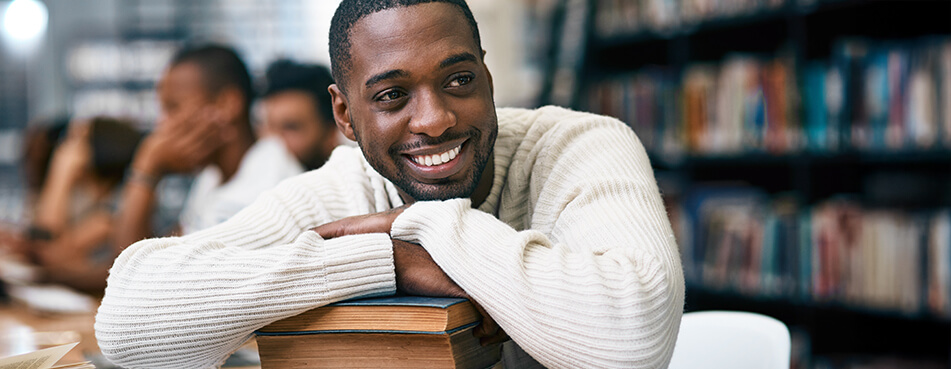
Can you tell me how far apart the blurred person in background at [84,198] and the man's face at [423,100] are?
2.34 m

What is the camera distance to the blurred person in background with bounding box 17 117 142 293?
10.7 ft

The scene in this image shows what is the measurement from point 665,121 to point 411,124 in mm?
2286

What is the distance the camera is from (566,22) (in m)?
3.68

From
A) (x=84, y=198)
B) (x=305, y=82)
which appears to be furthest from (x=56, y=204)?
(x=305, y=82)

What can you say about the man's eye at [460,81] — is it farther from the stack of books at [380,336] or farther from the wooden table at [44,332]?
the wooden table at [44,332]

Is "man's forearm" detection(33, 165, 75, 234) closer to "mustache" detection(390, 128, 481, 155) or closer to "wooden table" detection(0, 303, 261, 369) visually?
"wooden table" detection(0, 303, 261, 369)

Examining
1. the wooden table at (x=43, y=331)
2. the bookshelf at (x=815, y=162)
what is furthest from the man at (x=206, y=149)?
the bookshelf at (x=815, y=162)

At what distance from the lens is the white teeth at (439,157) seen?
1.06 metres

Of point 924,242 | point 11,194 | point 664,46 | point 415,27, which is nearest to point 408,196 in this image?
point 415,27

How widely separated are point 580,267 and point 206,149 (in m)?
1.89

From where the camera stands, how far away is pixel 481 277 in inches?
34.5

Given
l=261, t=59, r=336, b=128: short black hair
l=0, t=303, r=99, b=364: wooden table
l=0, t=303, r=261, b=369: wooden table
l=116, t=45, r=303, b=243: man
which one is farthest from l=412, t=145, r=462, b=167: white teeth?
l=261, t=59, r=336, b=128: short black hair

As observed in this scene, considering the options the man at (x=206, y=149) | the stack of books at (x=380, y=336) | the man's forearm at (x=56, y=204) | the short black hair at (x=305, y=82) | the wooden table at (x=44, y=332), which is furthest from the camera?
the man's forearm at (x=56, y=204)

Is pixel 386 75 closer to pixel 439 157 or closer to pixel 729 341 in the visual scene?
pixel 439 157
